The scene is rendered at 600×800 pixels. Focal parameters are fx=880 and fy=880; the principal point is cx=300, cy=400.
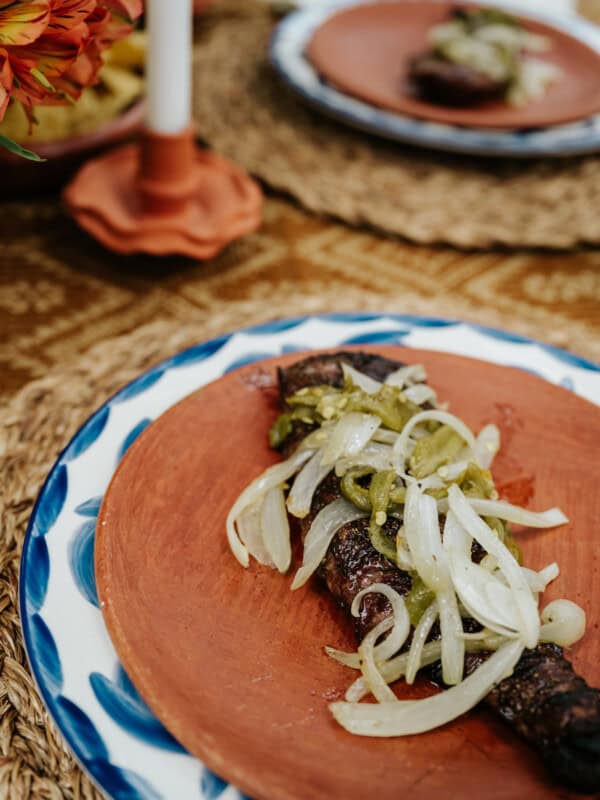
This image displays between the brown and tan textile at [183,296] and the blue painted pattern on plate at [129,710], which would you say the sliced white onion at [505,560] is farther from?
the brown and tan textile at [183,296]

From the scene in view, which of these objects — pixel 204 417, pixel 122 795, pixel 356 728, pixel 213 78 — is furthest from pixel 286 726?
pixel 213 78

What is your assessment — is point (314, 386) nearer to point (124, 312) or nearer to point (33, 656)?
point (33, 656)

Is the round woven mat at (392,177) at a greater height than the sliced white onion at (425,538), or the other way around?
the sliced white onion at (425,538)

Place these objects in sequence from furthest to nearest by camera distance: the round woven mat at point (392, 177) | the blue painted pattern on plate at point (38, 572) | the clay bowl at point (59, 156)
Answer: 1. the round woven mat at point (392, 177)
2. the clay bowl at point (59, 156)
3. the blue painted pattern on plate at point (38, 572)

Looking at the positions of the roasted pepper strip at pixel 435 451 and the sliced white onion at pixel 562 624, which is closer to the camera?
the sliced white onion at pixel 562 624

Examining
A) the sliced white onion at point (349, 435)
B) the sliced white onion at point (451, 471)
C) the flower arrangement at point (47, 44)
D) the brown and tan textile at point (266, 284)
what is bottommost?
the brown and tan textile at point (266, 284)

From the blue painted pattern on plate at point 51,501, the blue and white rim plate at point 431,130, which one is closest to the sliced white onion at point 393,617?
the blue painted pattern on plate at point 51,501

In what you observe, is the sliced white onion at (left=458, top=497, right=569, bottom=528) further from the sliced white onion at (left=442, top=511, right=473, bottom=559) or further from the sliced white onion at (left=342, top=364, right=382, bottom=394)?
the sliced white onion at (left=342, top=364, right=382, bottom=394)

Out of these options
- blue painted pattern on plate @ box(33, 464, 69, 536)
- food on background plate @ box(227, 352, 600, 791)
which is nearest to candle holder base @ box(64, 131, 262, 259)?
food on background plate @ box(227, 352, 600, 791)

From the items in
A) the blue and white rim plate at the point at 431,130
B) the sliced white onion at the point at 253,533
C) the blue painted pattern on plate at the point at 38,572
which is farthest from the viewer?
the blue and white rim plate at the point at 431,130
